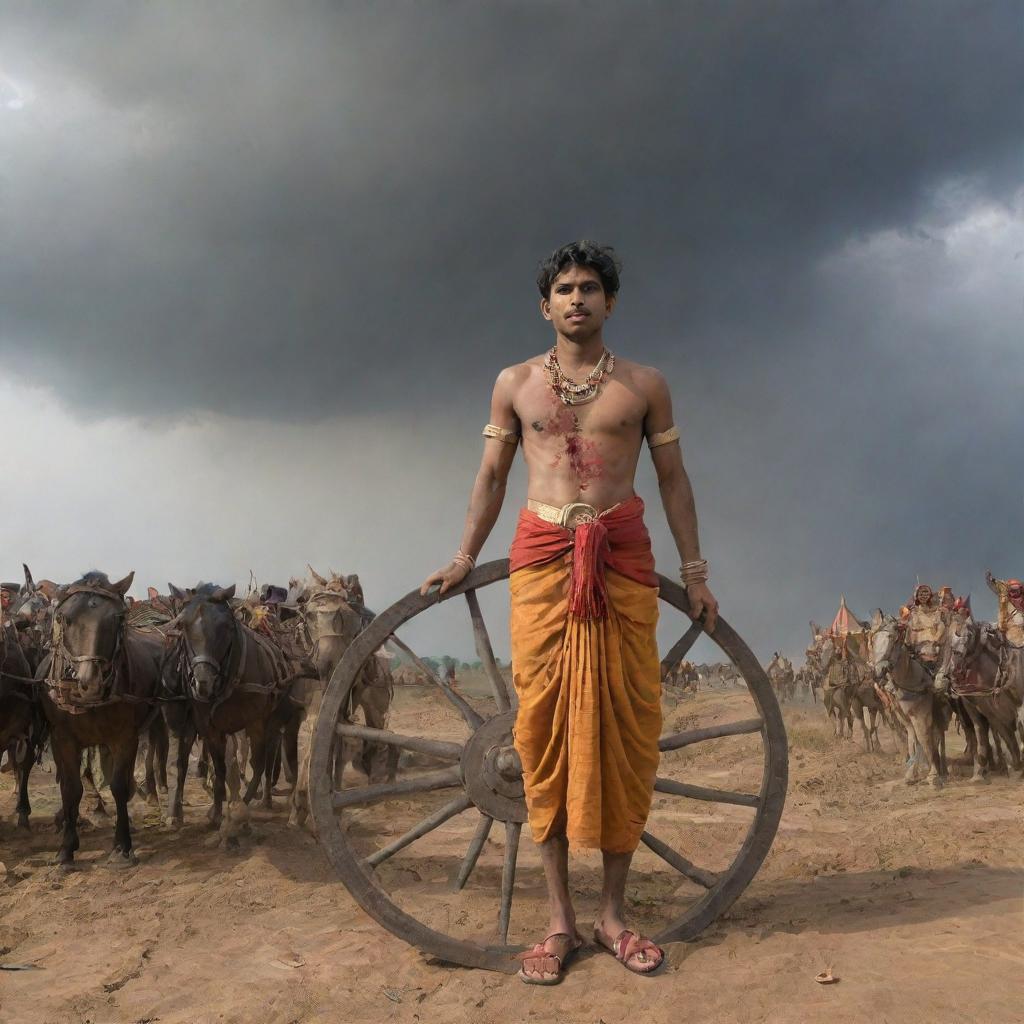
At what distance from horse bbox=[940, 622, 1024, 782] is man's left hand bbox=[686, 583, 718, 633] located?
837 cm

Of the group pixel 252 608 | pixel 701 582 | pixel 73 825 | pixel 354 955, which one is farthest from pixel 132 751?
pixel 701 582

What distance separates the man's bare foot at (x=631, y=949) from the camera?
11.8ft

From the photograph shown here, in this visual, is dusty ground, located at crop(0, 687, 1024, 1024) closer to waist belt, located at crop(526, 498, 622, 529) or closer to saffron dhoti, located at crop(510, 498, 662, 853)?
saffron dhoti, located at crop(510, 498, 662, 853)

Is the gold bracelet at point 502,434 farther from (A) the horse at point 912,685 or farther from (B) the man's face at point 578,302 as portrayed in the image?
(A) the horse at point 912,685

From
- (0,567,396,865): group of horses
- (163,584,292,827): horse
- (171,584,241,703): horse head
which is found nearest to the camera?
(0,567,396,865): group of horses

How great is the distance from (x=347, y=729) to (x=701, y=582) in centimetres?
198

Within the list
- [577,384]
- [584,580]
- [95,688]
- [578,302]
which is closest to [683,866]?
[584,580]

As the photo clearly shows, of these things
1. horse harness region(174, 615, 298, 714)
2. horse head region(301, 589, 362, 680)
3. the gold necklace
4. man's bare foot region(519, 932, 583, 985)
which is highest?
the gold necklace

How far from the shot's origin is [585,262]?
3947 mm

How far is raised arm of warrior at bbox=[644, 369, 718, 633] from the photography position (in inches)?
162

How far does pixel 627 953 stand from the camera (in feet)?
11.9

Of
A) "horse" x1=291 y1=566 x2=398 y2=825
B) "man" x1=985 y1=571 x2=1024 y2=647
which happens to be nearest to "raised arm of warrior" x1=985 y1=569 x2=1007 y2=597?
"man" x1=985 y1=571 x2=1024 y2=647

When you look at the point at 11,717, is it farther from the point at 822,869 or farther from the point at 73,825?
the point at 822,869

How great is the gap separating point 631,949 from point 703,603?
1.64 m
